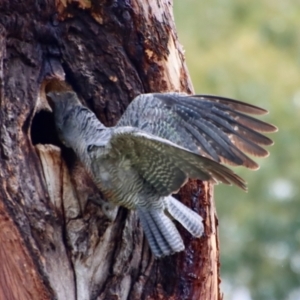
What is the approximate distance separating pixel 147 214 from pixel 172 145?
0.57m

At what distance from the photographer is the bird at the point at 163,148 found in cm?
329

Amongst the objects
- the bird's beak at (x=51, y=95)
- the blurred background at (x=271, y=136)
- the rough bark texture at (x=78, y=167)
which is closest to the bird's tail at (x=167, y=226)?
the rough bark texture at (x=78, y=167)

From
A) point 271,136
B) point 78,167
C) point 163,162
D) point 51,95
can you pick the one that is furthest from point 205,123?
point 271,136

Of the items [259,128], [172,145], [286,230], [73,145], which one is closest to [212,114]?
[259,128]

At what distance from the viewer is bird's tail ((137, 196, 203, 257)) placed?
→ 341 centimetres

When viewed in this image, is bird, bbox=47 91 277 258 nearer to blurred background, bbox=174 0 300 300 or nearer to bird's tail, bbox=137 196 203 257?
bird's tail, bbox=137 196 203 257

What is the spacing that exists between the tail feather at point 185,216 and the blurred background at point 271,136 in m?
4.64

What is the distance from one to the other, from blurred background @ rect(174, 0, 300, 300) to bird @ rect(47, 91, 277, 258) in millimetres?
4685

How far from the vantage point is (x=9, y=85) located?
341cm

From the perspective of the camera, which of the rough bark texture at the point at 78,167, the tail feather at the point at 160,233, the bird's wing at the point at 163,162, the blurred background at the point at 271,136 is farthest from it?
the blurred background at the point at 271,136

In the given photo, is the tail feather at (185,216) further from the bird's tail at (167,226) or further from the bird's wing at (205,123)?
the bird's wing at (205,123)

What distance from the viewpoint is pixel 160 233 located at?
134 inches

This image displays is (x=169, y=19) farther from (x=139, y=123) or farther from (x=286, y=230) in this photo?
(x=286, y=230)

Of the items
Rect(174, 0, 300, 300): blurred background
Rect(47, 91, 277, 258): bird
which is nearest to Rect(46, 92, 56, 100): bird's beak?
Rect(47, 91, 277, 258): bird
